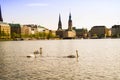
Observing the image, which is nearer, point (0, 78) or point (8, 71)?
point (0, 78)

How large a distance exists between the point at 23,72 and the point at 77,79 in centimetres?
760

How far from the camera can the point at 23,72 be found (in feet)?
118

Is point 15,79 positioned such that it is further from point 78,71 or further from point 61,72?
point 78,71

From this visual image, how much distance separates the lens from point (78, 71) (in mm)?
36938

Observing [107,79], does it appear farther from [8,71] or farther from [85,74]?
[8,71]

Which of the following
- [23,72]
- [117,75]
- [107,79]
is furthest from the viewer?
[23,72]

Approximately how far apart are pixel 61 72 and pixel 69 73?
1156 mm

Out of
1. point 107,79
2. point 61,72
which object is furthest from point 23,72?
point 107,79

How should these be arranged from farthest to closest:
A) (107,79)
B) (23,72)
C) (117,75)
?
(23,72), (117,75), (107,79)

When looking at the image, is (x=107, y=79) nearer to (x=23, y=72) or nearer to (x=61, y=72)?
(x=61, y=72)

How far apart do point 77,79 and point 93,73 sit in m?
4.06

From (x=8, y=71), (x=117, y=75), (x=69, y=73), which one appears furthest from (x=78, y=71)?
(x=8, y=71)

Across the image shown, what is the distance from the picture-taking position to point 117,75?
33.3 metres

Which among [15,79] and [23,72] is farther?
[23,72]
